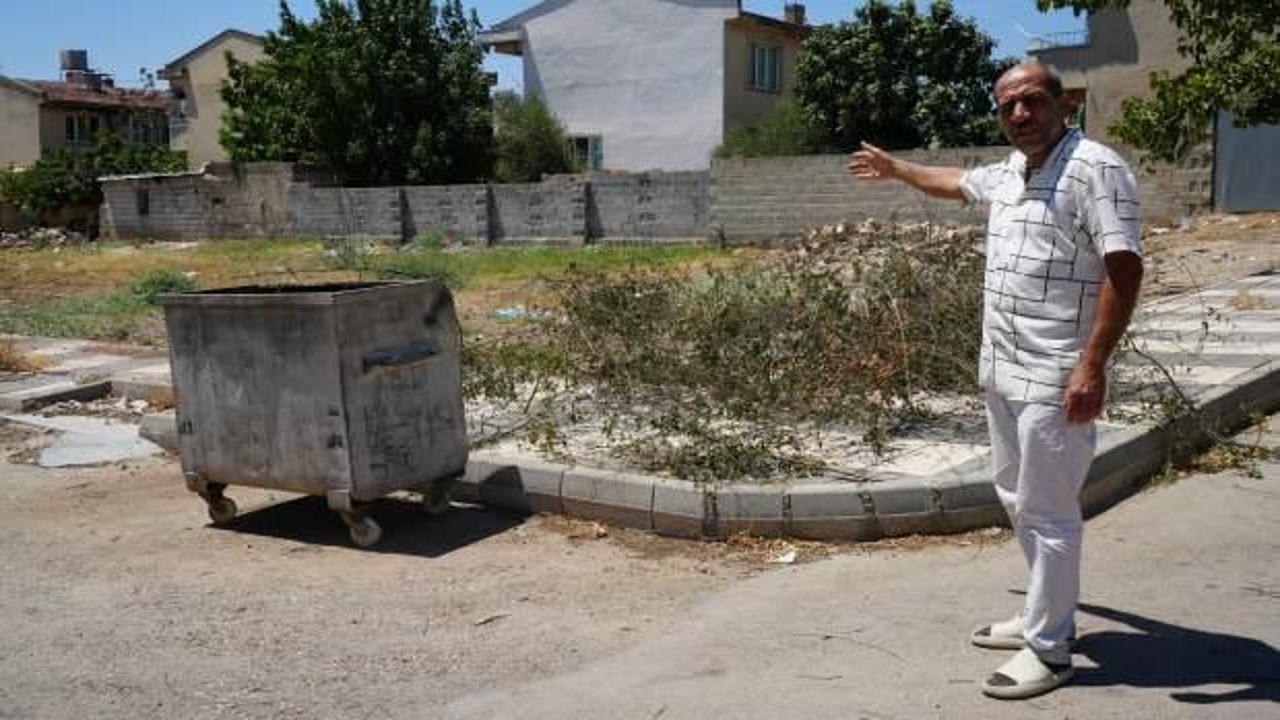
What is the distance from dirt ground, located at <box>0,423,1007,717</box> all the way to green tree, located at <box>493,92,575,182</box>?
29457 millimetres

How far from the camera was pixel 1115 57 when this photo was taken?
28797mm

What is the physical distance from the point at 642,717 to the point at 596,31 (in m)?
35.1

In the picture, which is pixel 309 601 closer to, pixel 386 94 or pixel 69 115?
pixel 386 94

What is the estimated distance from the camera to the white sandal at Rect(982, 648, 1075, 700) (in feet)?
12.0

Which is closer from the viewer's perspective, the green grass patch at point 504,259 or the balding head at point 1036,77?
the balding head at point 1036,77

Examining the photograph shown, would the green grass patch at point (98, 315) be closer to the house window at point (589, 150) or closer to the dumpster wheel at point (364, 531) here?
the dumpster wheel at point (364, 531)

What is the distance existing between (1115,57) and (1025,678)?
2818 centimetres

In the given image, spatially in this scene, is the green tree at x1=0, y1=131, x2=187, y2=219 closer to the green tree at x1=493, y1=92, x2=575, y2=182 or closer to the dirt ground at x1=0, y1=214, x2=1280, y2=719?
the green tree at x1=493, y1=92, x2=575, y2=182

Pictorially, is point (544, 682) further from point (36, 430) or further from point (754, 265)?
point (36, 430)

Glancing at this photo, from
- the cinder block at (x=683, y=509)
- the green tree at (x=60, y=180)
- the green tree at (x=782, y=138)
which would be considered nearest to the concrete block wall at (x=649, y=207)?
the green tree at (x=782, y=138)

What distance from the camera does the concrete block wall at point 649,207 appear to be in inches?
1003

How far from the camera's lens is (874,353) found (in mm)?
7141

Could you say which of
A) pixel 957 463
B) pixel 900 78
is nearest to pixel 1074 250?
pixel 957 463

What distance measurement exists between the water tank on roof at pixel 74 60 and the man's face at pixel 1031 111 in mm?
65869
